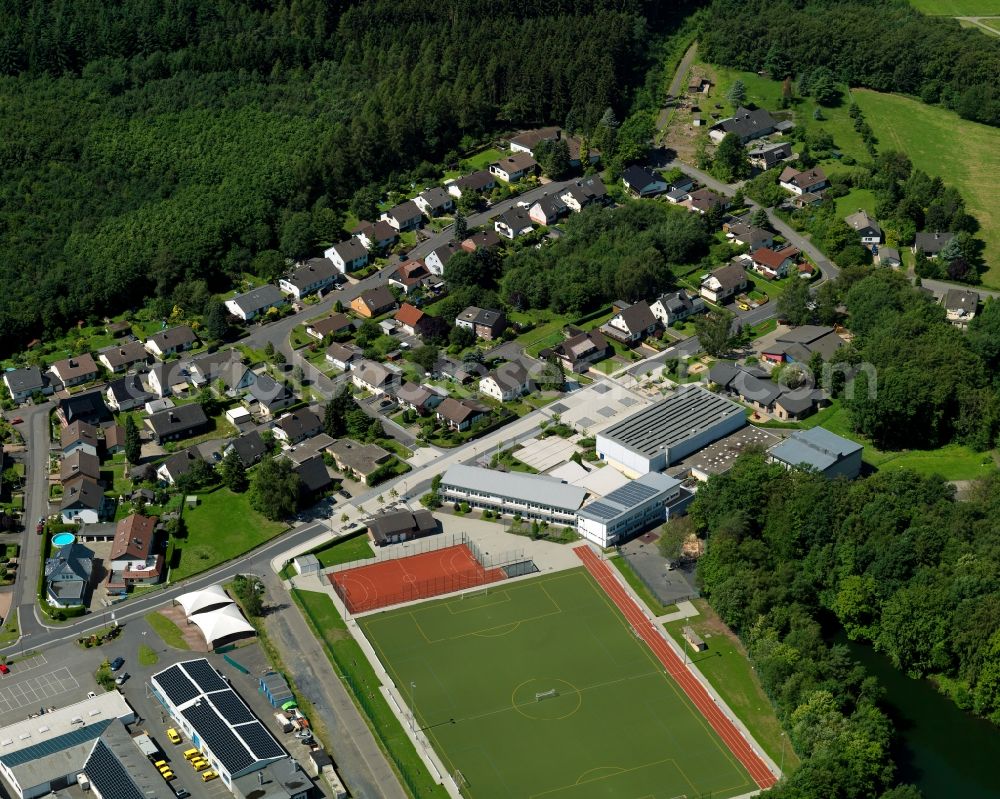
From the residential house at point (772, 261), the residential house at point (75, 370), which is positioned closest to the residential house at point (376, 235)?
the residential house at point (75, 370)

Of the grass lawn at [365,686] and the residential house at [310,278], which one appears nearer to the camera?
the grass lawn at [365,686]

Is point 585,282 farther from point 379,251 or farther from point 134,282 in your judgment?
point 134,282

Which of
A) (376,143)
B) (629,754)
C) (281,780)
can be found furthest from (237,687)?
(376,143)

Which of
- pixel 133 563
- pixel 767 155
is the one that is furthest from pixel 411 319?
pixel 767 155

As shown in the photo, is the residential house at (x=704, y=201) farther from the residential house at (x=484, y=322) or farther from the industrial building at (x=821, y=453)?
the industrial building at (x=821, y=453)

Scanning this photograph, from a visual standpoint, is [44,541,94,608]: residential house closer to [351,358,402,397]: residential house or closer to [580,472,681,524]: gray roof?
[351,358,402,397]: residential house

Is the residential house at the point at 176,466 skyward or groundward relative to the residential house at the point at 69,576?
skyward

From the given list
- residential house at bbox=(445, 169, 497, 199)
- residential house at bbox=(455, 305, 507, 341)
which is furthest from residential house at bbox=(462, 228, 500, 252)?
residential house at bbox=(455, 305, 507, 341)
